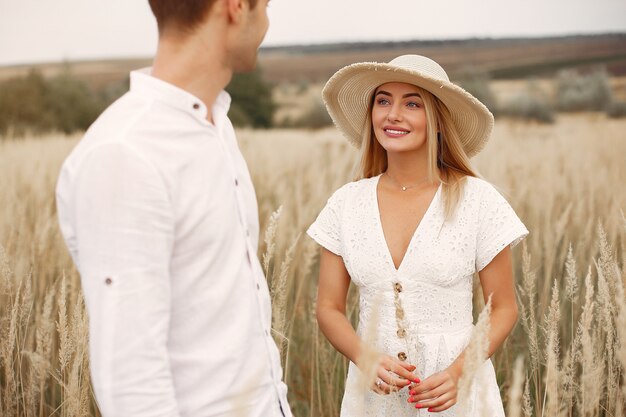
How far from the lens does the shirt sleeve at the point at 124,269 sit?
104 centimetres

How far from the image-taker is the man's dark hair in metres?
1.20

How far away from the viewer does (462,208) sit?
1.98 metres

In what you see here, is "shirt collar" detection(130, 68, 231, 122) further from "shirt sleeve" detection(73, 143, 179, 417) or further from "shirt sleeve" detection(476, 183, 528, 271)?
"shirt sleeve" detection(476, 183, 528, 271)

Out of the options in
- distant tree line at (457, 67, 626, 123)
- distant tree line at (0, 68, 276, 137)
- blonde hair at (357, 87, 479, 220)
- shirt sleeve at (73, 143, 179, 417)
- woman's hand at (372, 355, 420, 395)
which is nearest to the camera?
shirt sleeve at (73, 143, 179, 417)

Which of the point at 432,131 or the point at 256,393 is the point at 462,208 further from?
the point at 256,393

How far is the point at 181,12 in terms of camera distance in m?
1.21

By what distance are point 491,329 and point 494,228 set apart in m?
0.27

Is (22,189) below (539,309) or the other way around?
the other way around

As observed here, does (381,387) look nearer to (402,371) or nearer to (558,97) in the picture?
(402,371)

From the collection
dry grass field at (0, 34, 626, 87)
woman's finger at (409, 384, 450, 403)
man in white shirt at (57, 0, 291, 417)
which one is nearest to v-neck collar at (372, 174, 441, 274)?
woman's finger at (409, 384, 450, 403)

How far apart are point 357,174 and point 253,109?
2330cm

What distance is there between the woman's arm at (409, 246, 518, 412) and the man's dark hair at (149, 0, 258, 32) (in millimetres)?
1064

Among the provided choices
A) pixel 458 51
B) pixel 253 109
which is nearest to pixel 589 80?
pixel 458 51

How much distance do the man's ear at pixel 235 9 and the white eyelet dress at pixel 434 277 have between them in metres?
0.93
